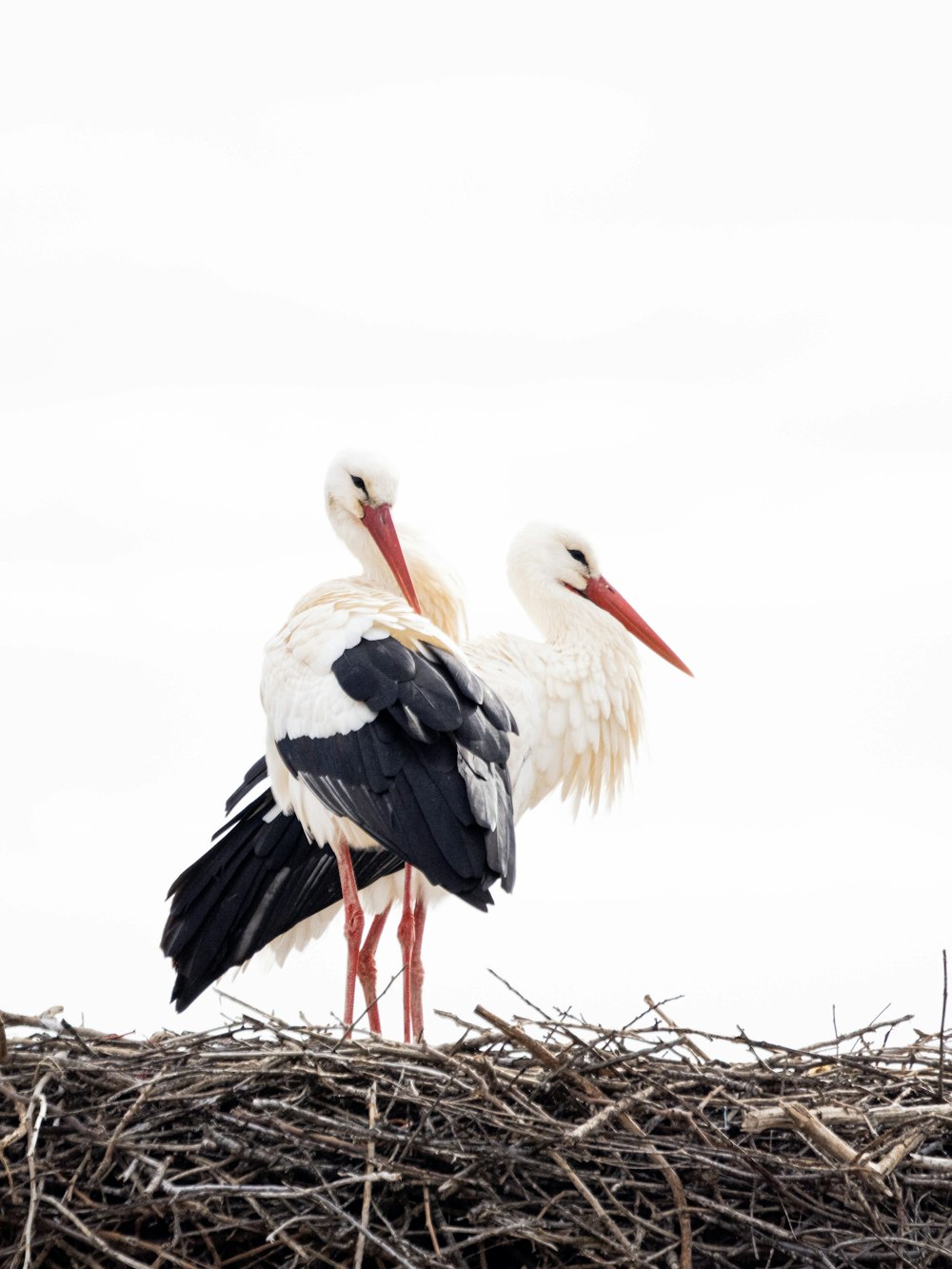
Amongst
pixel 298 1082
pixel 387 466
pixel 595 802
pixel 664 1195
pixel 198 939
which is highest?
pixel 387 466

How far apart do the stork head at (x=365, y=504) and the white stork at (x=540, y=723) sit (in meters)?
0.12

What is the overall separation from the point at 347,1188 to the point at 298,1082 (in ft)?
0.73

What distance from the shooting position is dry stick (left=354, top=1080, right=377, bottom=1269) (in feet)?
10.2

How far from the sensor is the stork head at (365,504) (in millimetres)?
4949

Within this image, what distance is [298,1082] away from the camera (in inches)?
134

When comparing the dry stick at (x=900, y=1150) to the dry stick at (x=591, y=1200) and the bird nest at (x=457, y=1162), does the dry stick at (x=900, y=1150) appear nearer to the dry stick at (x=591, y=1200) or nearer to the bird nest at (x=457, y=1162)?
the bird nest at (x=457, y=1162)

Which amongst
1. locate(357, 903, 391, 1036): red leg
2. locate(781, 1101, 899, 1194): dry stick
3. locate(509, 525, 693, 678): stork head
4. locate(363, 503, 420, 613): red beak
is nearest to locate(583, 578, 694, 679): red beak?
locate(509, 525, 693, 678): stork head

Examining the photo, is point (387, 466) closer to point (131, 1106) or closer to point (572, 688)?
point (572, 688)

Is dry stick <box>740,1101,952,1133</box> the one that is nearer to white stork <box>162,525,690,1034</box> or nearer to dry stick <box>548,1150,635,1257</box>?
dry stick <box>548,1150,635,1257</box>

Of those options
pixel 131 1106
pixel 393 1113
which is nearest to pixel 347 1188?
pixel 393 1113

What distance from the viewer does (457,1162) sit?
128 inches

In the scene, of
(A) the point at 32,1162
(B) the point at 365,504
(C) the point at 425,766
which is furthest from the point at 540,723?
(A) the point at 32,1162

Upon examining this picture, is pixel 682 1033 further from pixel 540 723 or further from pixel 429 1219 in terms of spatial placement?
pixel 540 723

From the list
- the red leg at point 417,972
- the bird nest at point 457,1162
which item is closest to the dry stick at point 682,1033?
the bird nest at point 457,1162
